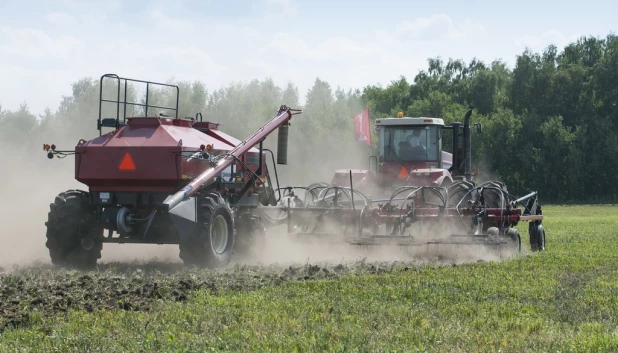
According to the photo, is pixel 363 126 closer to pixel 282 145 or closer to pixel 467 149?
pixel 467 149

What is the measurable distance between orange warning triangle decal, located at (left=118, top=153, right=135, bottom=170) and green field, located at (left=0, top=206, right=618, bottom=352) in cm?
189

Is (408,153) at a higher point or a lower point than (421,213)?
higher

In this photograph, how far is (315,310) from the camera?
8484 mm

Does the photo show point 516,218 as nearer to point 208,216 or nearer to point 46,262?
point 208,216

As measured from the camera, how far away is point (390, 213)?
1538 cm

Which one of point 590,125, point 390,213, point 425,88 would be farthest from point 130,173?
point 425,88

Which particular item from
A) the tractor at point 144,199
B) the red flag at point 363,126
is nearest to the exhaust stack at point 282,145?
the tractor at point 144,199

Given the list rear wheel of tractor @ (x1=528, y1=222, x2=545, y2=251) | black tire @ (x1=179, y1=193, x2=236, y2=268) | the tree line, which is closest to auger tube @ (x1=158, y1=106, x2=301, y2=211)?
black tire @ (x1=179, y1=193, x2=236, y2=268)

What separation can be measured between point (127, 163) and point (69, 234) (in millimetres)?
1390

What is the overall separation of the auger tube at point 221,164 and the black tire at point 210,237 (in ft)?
1.11

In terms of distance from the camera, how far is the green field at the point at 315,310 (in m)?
6.91

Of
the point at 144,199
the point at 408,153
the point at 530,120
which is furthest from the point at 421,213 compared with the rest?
the point at 530,120

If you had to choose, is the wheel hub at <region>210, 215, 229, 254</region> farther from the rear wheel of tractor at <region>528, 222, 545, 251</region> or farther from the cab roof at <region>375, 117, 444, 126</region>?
the cab roof at <region>375, 117, 444, 126</region>

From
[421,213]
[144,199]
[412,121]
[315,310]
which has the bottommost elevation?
[315,310]
